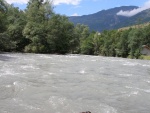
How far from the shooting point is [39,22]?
70.8 metres

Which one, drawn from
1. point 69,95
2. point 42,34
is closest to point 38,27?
point 42,34

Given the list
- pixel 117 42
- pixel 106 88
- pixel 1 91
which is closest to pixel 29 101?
pixel 1 91

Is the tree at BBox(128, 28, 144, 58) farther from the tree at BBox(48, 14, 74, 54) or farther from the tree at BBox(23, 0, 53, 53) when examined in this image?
the tree at BBox(23, 0, 53, 53)

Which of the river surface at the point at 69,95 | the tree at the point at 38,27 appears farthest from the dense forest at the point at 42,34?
the river surface at the point at 69,95

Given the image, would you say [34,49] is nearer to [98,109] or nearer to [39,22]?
[39,22]

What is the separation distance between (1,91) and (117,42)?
253 ft

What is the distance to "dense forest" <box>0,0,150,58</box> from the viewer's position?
65.1 meters

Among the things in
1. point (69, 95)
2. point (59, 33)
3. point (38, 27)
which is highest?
point (38, 27)

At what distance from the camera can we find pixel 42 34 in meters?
67.2

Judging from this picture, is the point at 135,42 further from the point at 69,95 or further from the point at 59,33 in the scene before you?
the point at 69,95

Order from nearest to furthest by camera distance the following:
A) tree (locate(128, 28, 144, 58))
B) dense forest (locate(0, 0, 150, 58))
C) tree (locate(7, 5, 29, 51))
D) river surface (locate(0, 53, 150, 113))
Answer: river surface (locate(0, 53, 150, 113)) < dense forest (locate(0, 0, 150, 58)) < tree (locate(7, 5, 29, 51)) < tree (locate(128, 28, 144, 58))

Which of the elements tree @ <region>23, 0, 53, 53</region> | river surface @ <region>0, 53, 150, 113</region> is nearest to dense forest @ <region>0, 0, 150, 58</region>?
tree @ <region>23, 0, 53, 53</region>

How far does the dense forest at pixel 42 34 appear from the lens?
65.1 meters

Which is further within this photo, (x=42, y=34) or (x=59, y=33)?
(x=59, y=33)
